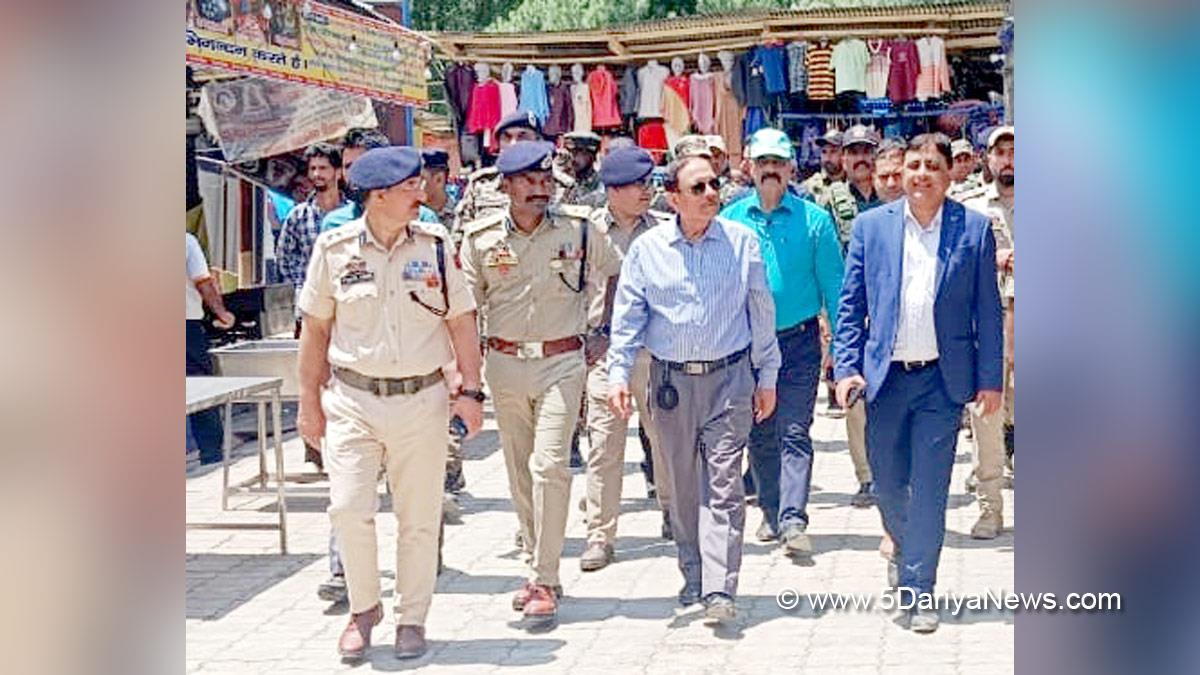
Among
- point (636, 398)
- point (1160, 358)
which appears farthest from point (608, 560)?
point (1160, 358)

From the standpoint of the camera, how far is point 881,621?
6672 millimetres

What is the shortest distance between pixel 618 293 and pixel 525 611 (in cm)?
138

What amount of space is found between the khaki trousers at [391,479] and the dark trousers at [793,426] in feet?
7.05

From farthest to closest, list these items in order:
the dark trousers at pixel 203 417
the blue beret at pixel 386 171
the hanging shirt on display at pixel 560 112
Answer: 1. the hanging shirt on display at pixel 560 112
2. the dark trousers at pixel 203 417
3. the blue beret at pixel 386 171

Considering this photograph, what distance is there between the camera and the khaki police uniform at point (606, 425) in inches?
304

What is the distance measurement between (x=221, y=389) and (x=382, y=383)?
6.12ft

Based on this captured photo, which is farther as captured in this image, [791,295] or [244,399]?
[244,399]

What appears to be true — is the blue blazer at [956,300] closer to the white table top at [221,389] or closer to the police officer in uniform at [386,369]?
the police officer in uniform at [386,369]

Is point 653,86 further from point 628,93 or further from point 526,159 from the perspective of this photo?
point 526,159

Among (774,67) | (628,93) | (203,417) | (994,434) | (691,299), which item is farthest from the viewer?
(628,93)

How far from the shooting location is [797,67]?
55.1ft

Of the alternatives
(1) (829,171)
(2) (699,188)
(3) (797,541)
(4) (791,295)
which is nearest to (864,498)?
(3) (797,541)

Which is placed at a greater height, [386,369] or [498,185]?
[498,185]

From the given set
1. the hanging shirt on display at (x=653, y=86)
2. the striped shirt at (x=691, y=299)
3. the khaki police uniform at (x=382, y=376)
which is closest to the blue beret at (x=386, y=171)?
the khaki police uniform at (x=382, y=376)
